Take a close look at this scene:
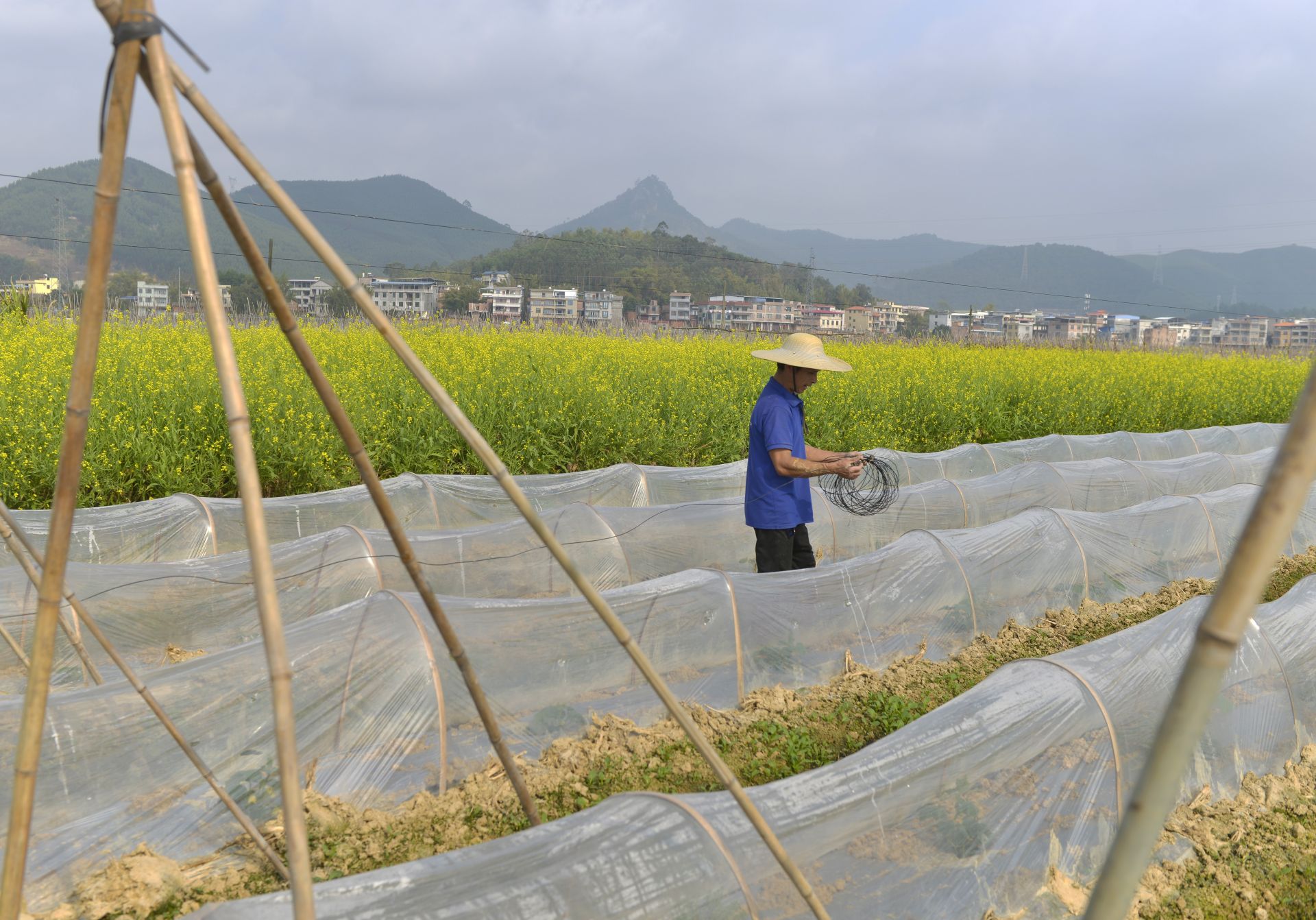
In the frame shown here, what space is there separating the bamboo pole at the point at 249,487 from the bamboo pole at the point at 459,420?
15 centimetres

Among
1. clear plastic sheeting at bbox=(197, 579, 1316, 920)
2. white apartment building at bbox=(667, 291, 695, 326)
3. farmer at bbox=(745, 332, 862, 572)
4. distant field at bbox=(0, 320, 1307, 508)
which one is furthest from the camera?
white apartment building at bbox=(667, 291, 695, 326)

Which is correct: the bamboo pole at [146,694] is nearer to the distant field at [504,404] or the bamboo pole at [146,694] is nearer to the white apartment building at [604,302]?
the distant field at [504,404]

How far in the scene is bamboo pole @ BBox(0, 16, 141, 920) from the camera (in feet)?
5.40

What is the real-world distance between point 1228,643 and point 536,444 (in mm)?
7551

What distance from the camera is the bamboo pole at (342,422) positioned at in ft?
6.32

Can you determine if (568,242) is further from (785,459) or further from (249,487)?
(249,487)

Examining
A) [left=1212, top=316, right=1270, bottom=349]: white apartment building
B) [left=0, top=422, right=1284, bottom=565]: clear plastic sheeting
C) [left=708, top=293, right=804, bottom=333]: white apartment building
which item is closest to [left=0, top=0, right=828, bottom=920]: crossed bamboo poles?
[left=0, top=422, right=1284, bottom=565]: clear plastic sheeting

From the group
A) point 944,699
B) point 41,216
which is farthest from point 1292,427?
point 41,216

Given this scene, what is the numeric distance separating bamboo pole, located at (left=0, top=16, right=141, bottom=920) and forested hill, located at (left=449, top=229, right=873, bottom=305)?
41216 mm

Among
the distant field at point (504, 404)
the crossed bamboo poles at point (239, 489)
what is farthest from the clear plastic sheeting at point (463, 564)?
the crossed bamboo poles at point (239, 489)

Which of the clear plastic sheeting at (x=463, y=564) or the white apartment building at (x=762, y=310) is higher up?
Result: the white apartment building at (x=762, y=310)

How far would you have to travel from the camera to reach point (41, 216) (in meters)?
75.4

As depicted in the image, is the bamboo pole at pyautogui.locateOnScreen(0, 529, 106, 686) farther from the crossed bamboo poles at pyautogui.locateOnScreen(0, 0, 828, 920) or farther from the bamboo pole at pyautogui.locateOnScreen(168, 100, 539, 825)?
the bamboo pole at pyautogui.locateOnScreen(168, 100, 539, 825)

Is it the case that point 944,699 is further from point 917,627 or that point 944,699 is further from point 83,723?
point 83,723
